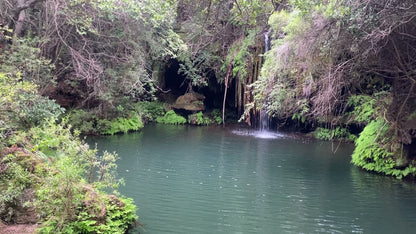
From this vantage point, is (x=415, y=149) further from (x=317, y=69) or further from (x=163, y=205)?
(x=163, y=205)

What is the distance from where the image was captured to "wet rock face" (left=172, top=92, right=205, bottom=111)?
20.4 meters

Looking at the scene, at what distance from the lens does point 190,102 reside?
2070 cm

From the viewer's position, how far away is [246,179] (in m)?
9.23

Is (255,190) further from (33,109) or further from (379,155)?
(33,109)

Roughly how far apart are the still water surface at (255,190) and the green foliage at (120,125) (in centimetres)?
94

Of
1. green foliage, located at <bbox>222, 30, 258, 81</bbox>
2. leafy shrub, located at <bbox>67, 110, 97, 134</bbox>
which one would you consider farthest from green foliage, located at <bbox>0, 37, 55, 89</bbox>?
green foliage, located at <bbox>222, 30, 258, 81</bbox>

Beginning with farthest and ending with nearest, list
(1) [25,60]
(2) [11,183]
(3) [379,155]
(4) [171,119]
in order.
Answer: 1. (4) [171,119]
2. (1) [25,60]
3. (3) [379,155]
4. (2) [11,183]

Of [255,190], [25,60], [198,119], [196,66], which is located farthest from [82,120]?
[255,190]

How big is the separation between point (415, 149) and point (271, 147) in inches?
203

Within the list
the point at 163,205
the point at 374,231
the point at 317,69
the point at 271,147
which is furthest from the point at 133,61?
the point at 374,231

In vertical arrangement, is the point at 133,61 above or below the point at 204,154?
above

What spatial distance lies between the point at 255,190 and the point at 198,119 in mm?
12286

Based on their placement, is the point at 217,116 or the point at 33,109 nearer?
the point at 33,109

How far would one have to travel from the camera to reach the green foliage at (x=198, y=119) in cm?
2031
